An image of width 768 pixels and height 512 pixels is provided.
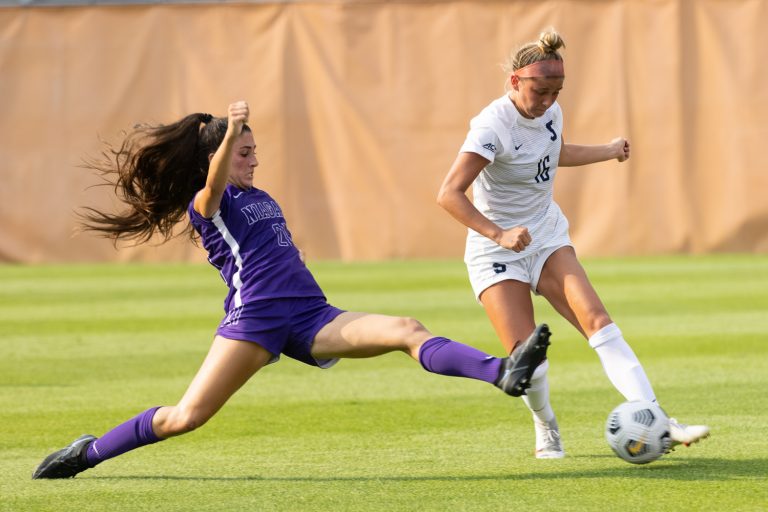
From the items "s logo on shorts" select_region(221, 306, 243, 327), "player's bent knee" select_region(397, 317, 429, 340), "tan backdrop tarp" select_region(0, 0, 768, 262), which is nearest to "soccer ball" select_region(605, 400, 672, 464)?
"player's bent knee" select_region(397, 317, 429, 340)

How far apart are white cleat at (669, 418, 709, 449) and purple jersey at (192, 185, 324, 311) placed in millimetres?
1680

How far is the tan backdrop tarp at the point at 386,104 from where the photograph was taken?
1903cm

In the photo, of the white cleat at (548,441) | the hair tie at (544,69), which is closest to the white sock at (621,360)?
the white cleat at (548,441)

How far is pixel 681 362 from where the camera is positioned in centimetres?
968

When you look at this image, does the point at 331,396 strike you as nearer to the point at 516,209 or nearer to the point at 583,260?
the point at 516,209

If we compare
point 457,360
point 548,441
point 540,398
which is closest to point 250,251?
point 457,360

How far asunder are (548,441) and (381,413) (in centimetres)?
171

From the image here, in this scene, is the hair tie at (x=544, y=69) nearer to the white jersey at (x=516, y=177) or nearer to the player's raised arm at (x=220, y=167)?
the white jersey at (x=516, y=177)

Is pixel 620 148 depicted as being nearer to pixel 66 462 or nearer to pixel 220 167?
pixel 220 167

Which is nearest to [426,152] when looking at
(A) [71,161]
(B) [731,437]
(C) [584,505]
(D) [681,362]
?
(A) [71,161]

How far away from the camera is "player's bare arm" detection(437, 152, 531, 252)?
582 cm

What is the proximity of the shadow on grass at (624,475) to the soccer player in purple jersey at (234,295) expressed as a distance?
36cm

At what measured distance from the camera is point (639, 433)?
5793 millimetres

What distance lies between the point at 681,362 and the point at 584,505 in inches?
184
